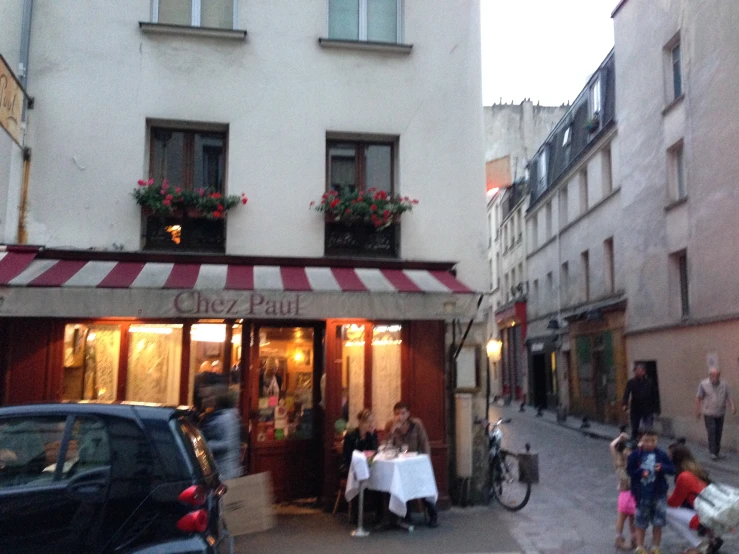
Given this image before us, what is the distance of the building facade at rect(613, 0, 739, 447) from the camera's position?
50.5ft

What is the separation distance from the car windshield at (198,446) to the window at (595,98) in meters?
21.7

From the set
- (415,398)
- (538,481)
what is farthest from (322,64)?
(538,481)

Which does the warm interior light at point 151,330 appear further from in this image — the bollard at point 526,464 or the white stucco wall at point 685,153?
the white stucco wall at point 685,153

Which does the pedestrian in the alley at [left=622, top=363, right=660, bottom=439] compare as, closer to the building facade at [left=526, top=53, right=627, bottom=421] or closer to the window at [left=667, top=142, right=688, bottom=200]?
the window at [left=667, top=142, right=688, bottom=200]

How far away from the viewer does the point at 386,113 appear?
1034 centimetres

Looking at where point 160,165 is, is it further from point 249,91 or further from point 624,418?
point 624,418

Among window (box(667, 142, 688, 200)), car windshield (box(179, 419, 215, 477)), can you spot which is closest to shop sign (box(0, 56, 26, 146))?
car windshield (box(179, 419, 215, 477))

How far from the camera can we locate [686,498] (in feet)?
23.4

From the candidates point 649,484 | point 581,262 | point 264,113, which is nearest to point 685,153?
point 581,262

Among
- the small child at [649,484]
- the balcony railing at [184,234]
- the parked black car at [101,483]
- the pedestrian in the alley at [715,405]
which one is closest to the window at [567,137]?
the pedestrian in the alley at [715,405]

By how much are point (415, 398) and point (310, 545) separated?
2559mm

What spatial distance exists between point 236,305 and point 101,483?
351 cm

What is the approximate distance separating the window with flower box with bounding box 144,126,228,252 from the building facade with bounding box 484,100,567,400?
86.7 ft

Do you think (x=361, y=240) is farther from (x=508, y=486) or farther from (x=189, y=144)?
(x=508, y=486)
